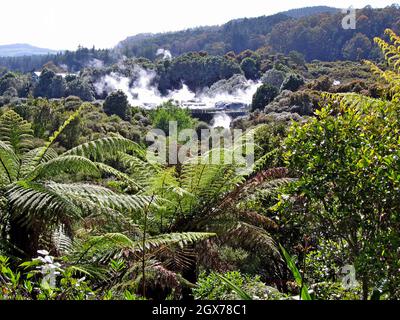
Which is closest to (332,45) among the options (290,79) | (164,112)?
(290,79)

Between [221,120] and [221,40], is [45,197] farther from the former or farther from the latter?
[221,40]

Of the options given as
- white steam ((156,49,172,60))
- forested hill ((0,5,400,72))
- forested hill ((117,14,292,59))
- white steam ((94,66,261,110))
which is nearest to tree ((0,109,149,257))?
white steam ((94,66,261,110))

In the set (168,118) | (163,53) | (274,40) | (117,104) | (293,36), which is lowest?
(168,118)

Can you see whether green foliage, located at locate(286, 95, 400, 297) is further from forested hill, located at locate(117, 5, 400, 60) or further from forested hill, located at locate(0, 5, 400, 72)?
forested hill, located at locate(0, 5, 400, 72)

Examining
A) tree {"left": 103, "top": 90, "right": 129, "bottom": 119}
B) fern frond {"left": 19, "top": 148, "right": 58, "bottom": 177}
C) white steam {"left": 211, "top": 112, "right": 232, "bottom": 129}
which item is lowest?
white steam {"left": 211, "top": 112, "right": 232, "bottom": 129}

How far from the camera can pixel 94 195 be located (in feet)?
12.4

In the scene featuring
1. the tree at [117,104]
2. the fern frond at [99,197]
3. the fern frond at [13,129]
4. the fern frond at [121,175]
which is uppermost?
the fern frond at [13,129]

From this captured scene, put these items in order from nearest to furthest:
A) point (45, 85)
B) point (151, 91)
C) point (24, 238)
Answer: point (24, 238)
point (45, 85)
point (151, 91)

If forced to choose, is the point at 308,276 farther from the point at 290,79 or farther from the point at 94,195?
the point at 290,79

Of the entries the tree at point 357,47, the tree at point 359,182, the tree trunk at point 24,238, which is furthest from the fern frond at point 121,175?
the tree at point 357,47

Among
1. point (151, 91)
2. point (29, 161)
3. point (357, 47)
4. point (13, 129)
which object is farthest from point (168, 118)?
point (357, 47)

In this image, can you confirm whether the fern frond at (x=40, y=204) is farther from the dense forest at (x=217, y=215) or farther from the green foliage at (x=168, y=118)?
the green foliage at (x=168, y=118)

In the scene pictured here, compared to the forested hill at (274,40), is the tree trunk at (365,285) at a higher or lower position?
lower

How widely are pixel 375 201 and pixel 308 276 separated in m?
1.83
